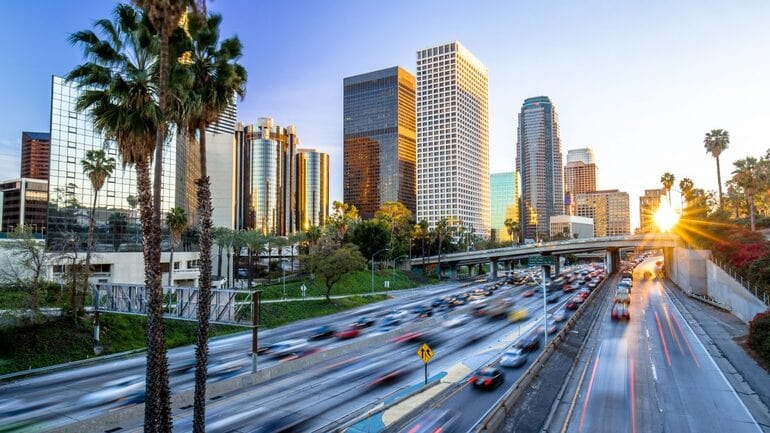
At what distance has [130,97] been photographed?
14484 millimetres

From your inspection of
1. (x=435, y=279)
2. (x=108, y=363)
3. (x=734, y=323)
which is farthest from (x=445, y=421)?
(x=435, y=279)

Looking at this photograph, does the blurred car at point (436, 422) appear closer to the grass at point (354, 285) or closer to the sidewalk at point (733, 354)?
the sidewalk at point (733, 354)

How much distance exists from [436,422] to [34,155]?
575 feet

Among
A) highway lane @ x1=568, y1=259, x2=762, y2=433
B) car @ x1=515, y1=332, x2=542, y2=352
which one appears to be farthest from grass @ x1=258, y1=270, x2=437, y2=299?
highway lane @ x1=568, y1=259, x2=762, y2=433

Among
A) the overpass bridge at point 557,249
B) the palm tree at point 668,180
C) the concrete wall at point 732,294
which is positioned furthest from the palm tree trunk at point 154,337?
the palm tree at point 668,180

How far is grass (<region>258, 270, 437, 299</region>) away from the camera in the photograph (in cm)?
6950

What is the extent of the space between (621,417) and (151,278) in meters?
21.6

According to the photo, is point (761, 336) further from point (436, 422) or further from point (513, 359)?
point (436, 422)

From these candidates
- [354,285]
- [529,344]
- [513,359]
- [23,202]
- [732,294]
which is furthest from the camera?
[23,202]

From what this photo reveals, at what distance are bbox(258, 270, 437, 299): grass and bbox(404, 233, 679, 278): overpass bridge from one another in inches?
450

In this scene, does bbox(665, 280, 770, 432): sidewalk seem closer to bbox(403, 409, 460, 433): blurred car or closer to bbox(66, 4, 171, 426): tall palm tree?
bbox(403, 409, 460, 433): blurred car

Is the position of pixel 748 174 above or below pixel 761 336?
above

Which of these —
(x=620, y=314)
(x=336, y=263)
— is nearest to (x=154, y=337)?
(x=336, y=263)

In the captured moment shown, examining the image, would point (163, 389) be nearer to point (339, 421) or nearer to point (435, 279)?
point (339, 421)
